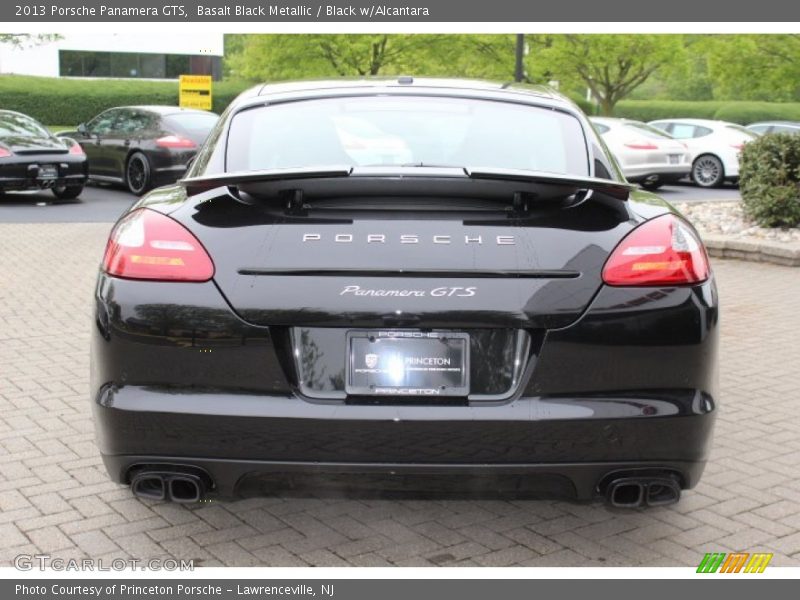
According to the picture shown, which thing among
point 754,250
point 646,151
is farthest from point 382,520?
point 646,151

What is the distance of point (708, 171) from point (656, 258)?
20.8 metres

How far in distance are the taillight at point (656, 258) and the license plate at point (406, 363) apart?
1.81 feet

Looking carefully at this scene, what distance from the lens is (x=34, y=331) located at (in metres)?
7.45

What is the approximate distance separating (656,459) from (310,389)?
3.62ft

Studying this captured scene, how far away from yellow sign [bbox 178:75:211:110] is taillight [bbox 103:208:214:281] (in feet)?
73.4

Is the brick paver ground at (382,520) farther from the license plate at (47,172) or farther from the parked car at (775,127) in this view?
the parked car at (775,127)

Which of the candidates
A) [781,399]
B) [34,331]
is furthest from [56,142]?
[781,399]

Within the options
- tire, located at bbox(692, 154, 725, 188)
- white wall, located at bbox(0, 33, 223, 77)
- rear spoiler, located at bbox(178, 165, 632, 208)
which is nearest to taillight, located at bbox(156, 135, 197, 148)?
tire, located at bbox(692, 154, 725, 188)

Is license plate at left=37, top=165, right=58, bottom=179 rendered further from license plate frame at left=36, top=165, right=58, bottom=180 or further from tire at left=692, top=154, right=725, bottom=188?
tire at left=692, top=154, right=725, bottom=188

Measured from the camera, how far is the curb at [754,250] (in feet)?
35.2

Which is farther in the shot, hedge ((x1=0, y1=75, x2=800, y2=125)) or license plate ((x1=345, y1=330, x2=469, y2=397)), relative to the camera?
hedge ((x1=0, y1=75, x2=800, y2=125))

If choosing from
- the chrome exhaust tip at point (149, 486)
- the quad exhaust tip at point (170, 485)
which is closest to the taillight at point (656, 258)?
the quad exhaust tip at point (170, 485)

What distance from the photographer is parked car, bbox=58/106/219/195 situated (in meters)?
17.9

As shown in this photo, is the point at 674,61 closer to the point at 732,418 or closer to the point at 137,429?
the point at 732,418
